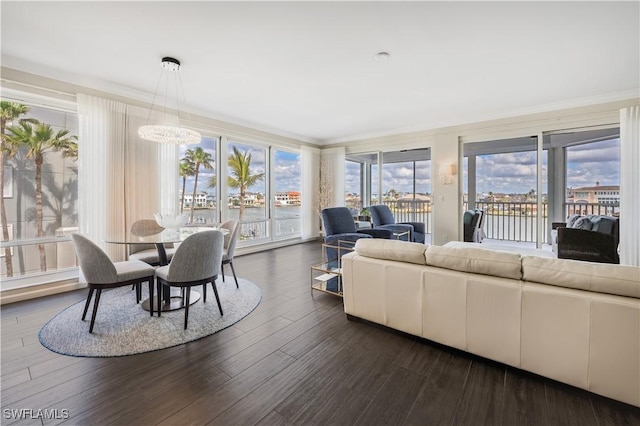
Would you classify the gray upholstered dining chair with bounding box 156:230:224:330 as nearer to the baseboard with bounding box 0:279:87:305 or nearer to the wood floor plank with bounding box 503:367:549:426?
the baseboard with bounding box 0:279:87:305

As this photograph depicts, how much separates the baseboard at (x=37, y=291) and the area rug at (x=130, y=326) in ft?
2.24

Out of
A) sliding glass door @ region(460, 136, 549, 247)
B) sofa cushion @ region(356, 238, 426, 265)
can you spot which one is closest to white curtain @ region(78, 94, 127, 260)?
sofa cushion @ region(356, 238, 426, 265)

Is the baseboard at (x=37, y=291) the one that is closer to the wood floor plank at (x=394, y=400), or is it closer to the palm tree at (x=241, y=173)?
the palm tree at (x=241, y=173)

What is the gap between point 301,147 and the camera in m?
6.84

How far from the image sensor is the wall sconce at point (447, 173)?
5.45 metres

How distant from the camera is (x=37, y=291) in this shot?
10.6 feet

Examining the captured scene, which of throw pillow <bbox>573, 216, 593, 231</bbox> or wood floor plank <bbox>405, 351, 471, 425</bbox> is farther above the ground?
throw pillow <bbox>573, 216, 593, 231</bbox>

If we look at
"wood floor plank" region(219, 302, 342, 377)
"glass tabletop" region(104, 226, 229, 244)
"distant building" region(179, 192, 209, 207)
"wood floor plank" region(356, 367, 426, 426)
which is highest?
"distant building" region(179, 192, 209, 207)

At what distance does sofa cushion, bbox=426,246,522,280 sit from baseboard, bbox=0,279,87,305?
422cm

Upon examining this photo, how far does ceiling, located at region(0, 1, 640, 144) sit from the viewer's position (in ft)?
7.30

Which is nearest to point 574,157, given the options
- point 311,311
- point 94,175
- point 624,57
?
point 624,57

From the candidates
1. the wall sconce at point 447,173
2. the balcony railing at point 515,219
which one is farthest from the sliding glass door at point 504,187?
the wall sconce at point 447,173

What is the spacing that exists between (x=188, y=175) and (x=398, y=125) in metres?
4.27

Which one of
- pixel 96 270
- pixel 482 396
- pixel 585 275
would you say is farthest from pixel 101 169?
pixel 585 275
